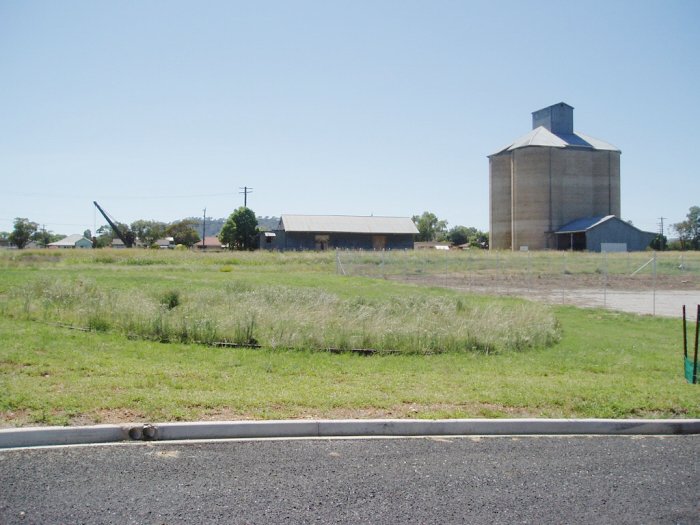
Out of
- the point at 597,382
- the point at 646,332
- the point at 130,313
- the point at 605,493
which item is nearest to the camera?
the point at 605,493

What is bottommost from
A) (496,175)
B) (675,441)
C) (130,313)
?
(675,441)

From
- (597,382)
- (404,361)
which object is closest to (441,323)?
(404,361)

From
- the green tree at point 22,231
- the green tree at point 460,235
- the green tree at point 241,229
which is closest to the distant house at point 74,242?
the green tree at point 22,231

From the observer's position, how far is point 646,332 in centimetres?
1526

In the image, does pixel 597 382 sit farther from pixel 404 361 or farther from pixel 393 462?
pixel 393 462

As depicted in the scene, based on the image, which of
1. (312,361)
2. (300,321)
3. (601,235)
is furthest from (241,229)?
(312,361)

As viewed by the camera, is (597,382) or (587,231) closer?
(597,382)

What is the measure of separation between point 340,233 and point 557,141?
3135 centimetres

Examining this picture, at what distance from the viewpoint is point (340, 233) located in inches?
3246

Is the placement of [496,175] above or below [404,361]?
above

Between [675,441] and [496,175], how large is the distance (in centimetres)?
8326

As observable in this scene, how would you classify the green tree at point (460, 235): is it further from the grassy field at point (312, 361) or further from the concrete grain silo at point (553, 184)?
the grassy field at point (312, 361)

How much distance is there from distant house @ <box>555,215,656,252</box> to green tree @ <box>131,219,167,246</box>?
79774 millimetres

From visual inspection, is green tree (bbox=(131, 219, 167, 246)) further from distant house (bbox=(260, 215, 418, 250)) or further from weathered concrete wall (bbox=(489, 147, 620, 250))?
weathered concrete wall (bbox=(489, 147, 620, 250))
